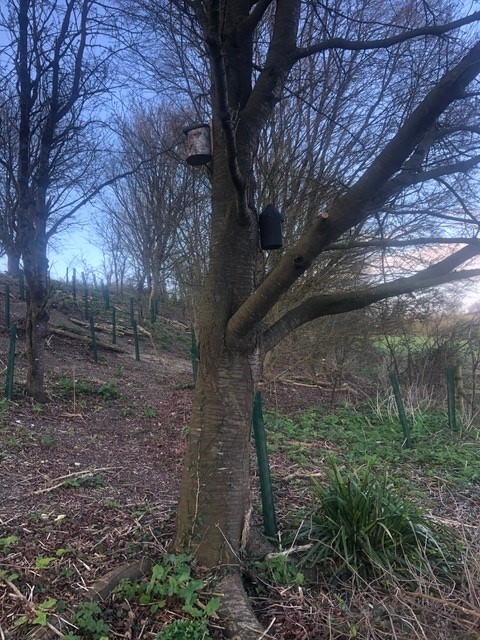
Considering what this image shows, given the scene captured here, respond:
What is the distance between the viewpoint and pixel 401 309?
31.0 ft

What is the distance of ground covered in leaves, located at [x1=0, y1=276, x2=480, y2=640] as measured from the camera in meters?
2.43

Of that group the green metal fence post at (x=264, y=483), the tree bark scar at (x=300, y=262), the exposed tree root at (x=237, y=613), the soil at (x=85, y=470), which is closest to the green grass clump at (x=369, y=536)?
the green metal fence post at (x=264, y=483)

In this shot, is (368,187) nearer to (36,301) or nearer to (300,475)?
(300,475)

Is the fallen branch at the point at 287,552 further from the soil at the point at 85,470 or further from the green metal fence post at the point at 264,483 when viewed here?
the soil at the point at 85,470

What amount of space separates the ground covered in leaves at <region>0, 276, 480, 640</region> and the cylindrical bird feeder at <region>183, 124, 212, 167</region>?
8.18 feet

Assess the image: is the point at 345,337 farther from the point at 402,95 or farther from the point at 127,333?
the point at 127,333

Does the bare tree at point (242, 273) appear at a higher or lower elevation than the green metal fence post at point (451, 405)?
higher

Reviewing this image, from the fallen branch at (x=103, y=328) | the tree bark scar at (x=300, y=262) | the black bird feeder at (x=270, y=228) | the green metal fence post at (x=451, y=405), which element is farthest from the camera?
the fallen branch at (x=103, y=328)

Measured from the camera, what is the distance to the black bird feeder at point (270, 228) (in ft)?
10.5

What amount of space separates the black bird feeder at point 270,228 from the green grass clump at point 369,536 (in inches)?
65.7

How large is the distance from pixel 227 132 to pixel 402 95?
4.51 metres

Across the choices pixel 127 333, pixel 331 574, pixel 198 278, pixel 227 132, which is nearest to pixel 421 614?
pixel 331 574

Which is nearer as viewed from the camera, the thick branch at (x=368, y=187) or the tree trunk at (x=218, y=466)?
the thick branch at (x=368, y=187)

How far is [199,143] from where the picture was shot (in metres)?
3.16
